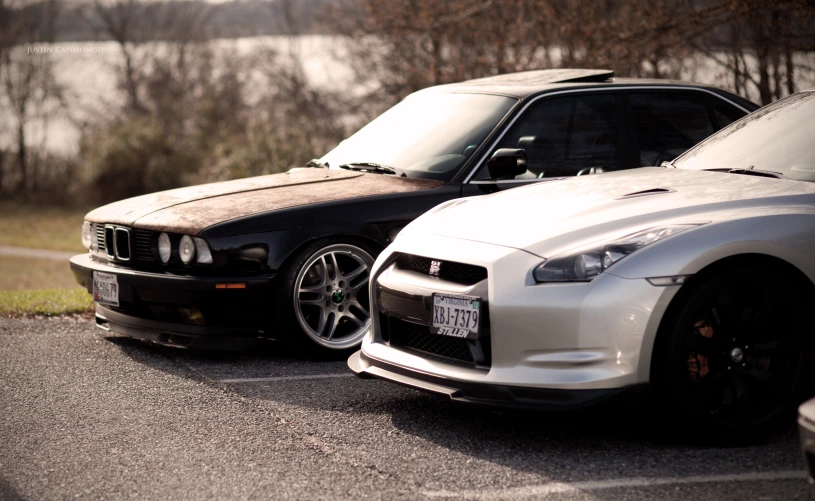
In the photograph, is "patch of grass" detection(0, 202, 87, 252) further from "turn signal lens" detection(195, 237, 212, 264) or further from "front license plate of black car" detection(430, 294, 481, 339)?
"front license plate of black car" detection(430, 294, 481, 339)

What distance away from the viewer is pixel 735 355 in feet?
14.2

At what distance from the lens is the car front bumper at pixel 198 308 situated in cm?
593

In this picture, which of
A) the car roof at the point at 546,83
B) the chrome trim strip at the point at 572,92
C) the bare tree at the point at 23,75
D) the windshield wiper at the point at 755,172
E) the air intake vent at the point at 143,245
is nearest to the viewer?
the windshield wiper at the point at 755,172

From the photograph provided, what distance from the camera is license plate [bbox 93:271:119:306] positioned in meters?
6.31

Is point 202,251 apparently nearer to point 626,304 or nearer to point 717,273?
point 626,304

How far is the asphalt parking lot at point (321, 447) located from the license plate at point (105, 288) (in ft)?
1.91

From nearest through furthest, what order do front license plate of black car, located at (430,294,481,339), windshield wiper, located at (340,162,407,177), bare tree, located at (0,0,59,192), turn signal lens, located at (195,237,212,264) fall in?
1. front license plate of black car, located at (430,294,481,339)
2. turn signal lens, located at (195,237,212,264)
3. windshield wiper, located at (340,162,407,177)
4. bare tree, located at (0,0,59,192)

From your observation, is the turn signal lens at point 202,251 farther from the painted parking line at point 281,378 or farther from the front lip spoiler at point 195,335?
the painted parking line at point 281,378

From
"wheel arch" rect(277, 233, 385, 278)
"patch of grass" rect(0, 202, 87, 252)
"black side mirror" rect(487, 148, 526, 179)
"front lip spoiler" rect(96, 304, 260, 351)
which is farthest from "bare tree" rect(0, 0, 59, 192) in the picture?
"black side mirror" rect(487, 148, 526, 179)

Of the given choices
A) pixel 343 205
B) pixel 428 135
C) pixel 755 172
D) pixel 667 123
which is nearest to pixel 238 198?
pixel 343 205

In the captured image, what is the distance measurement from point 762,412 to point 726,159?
1608mm

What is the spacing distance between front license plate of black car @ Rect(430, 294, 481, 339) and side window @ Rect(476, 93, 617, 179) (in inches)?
82.6

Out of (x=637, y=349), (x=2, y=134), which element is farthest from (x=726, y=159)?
(x=2, y=134)

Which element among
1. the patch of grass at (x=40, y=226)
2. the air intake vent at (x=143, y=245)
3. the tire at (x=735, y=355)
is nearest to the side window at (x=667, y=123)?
the tire at (x=735, y=355)
